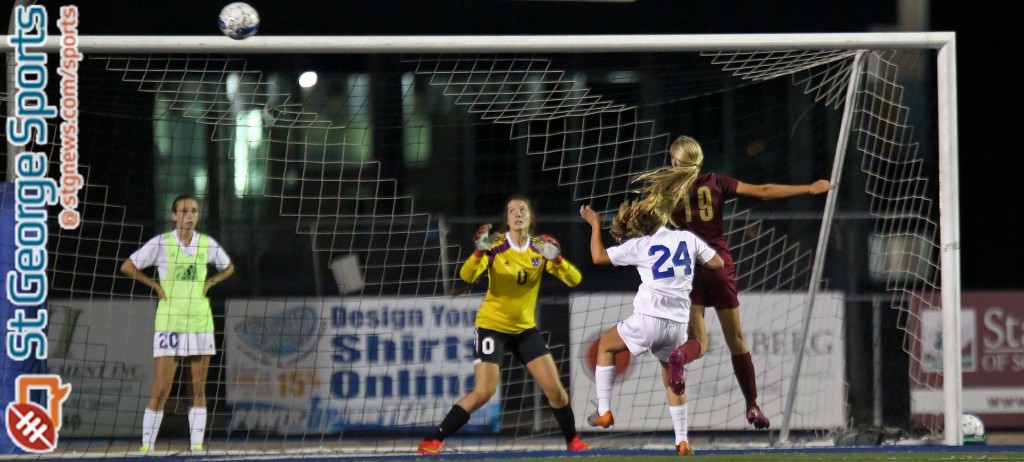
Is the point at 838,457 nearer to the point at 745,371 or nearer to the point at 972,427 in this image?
the point at 745,371

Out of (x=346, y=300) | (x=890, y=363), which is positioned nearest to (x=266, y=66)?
(x=346, y=300)

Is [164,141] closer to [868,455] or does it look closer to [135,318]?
[135,318]

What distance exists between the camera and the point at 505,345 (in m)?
8.56

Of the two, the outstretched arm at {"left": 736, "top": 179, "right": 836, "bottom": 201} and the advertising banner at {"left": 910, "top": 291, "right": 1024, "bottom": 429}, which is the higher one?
the outstretched arm at {"left": 736, "top": 179, "right": 836, "bottom": 201}

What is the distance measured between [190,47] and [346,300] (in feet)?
8.16

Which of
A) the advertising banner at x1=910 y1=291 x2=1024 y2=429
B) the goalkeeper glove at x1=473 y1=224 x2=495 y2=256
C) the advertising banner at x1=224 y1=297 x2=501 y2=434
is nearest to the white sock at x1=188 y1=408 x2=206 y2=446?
the advertising banner at x1=224 y1=297 x2=501 y2=434

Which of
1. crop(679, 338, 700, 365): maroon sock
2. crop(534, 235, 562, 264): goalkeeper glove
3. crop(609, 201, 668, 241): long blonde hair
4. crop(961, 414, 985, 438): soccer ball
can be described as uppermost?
crop(609, 201, 668, 241): long blonde hair

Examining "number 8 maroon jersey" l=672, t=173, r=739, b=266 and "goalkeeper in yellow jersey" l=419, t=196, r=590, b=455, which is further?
"goalkeeper in yellow jersey" l=419, t=196, r=590, b=455

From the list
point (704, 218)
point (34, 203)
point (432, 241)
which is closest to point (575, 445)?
point (704, 218)

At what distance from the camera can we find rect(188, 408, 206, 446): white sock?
28.9ft

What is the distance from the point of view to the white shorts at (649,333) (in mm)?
7547

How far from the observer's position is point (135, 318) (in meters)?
9.90

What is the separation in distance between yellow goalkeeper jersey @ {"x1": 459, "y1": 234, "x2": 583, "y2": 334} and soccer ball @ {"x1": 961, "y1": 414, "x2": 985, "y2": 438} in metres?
2.83

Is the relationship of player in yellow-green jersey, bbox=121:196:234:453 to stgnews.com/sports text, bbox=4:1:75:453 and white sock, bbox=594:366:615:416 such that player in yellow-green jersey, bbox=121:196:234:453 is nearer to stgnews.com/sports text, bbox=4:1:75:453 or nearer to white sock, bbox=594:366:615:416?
stgnews.com/sports text, bbox=4:1:75:453
